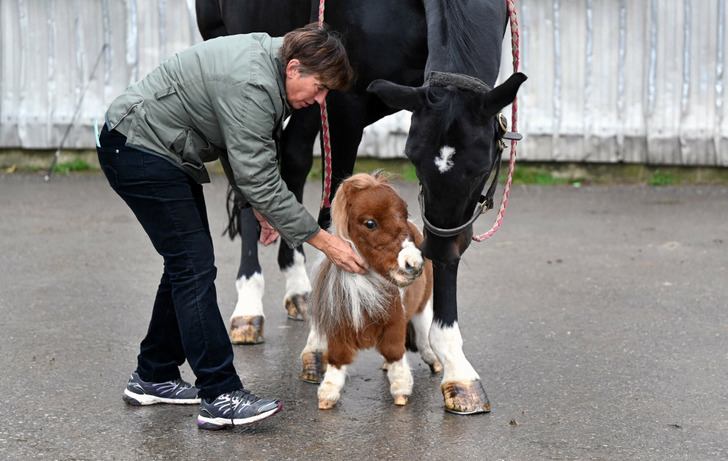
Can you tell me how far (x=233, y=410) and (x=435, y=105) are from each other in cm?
141

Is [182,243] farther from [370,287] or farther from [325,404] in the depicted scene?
[325,404]

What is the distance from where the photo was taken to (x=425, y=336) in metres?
4.55

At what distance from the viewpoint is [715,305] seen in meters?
5.69

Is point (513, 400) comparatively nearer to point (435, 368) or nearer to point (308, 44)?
point (435, 368)

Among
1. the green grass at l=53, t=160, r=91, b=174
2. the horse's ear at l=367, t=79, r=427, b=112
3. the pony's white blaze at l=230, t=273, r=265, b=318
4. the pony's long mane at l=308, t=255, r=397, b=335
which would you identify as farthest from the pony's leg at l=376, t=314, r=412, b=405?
the green grass at l=53, t=160, r=91, b=174

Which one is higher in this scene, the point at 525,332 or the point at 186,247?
the point at 186,247

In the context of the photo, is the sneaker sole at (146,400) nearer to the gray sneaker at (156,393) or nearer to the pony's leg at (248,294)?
the gray sneaker at (156,393)

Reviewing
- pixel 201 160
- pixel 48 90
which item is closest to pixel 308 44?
pixel 201 160

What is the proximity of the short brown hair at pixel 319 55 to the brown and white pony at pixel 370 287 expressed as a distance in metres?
0.48

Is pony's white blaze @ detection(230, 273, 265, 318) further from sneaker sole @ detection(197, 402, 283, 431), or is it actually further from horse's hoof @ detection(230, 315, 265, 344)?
sneaker sole @ detection(197, 402, 283, 431)

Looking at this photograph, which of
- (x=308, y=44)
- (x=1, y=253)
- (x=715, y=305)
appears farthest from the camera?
(x=1, y=253)

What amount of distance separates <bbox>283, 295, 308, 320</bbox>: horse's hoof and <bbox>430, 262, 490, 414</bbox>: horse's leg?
4.54 feet

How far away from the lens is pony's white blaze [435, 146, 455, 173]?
11.7ft

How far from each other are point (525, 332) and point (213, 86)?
7.77 ft
